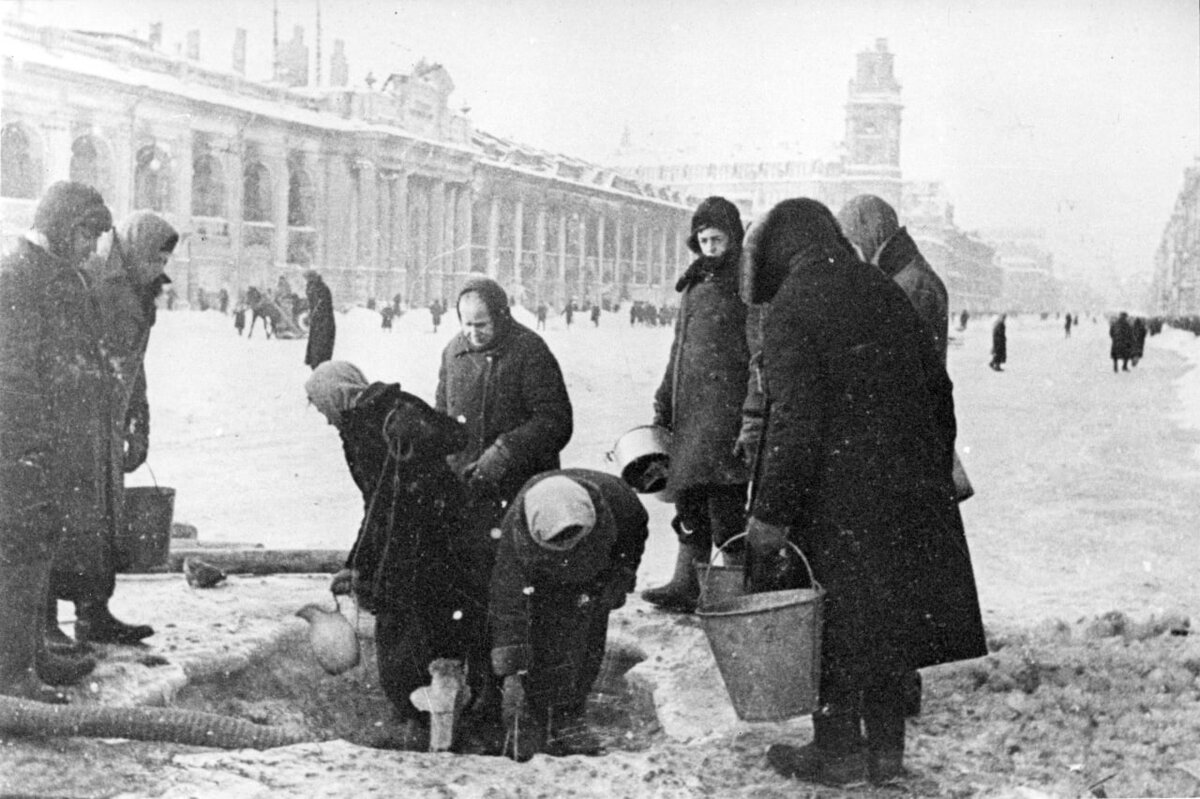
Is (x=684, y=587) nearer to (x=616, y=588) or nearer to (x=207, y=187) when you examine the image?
(x=616, y=588)

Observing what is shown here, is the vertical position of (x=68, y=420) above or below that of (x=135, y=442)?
above

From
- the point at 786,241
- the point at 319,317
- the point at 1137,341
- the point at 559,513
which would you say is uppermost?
the point at 786,241

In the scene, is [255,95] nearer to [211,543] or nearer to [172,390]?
[172,390]

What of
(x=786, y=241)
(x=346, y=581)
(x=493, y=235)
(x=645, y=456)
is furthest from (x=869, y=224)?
(x=493, y=235)

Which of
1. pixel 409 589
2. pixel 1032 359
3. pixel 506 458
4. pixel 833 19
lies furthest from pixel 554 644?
pixel 1032 359

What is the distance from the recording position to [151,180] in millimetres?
5336

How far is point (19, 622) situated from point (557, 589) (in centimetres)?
170

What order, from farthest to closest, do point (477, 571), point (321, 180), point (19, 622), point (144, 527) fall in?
point (321, 180) < point (144, 527) < point (477, 571) < point (19, 622)

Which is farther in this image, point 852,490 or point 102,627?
point 102,627

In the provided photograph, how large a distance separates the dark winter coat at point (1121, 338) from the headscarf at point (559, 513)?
41.2 ft

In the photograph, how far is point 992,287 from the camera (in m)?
8.85

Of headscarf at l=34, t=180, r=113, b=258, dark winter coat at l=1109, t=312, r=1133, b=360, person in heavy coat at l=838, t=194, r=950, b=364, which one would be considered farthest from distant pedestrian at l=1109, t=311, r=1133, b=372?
headscarf at l=34, t=180, r=113, b=258

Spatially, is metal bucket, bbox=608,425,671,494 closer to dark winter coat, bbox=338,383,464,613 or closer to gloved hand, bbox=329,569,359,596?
dark winter coat, bbox=338,383,464,613

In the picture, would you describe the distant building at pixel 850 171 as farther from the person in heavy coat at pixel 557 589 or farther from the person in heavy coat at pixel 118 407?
the person in heavy coat at pixel 118 407
